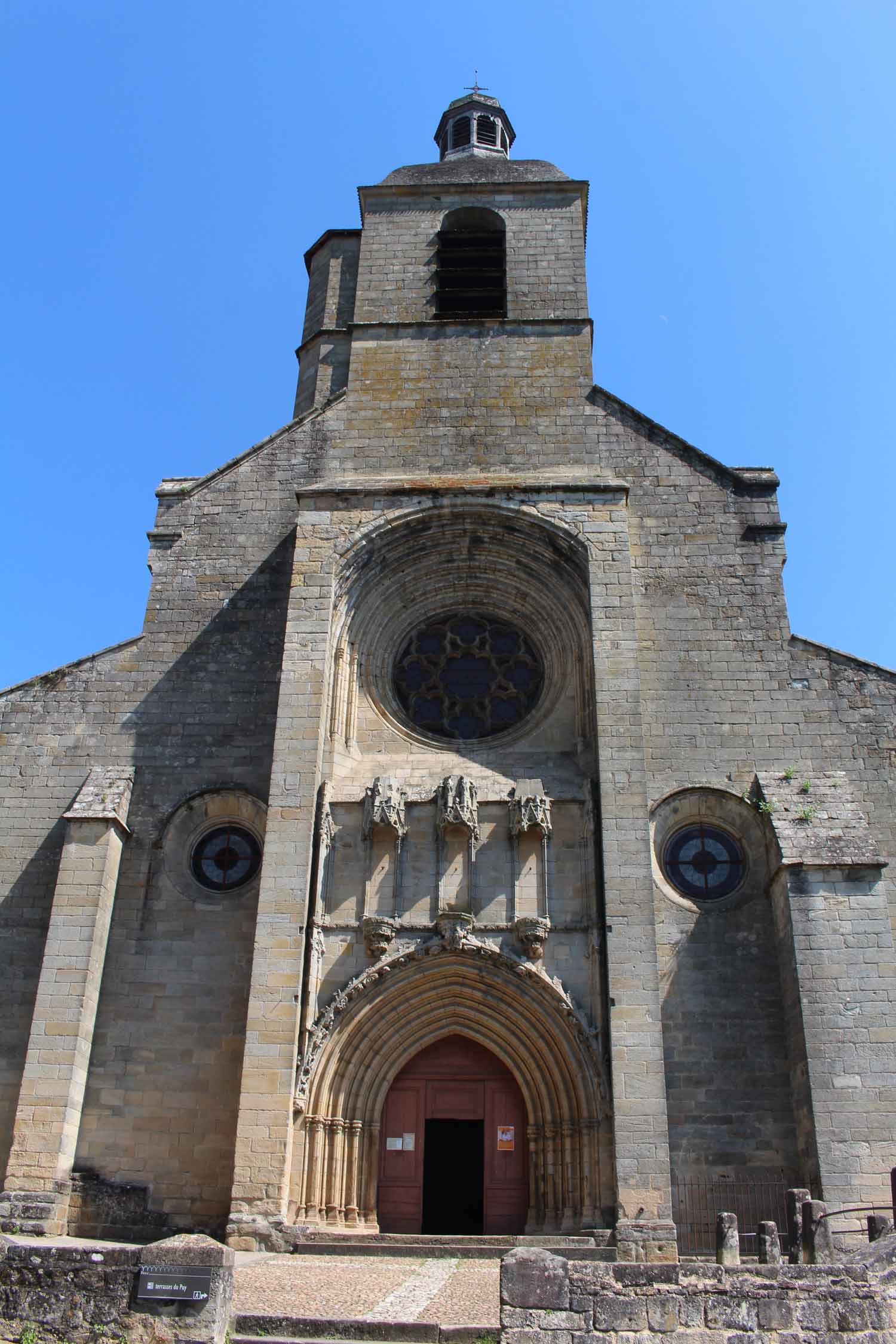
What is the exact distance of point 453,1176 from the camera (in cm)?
1141

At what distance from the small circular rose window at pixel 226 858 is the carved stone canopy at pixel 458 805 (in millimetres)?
2223

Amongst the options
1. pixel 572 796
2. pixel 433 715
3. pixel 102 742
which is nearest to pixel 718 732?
pixel 572 796

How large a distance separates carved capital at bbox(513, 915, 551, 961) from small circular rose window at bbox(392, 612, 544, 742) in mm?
2720

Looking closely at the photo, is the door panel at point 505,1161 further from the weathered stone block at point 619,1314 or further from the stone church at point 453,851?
the weathered stone block at point 619,1314

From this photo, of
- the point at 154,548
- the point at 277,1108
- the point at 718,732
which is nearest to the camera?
the point at 277,1108

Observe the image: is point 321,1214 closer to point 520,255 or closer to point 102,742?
point 102,742

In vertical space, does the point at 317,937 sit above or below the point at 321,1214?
above

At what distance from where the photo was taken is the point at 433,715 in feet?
43.7

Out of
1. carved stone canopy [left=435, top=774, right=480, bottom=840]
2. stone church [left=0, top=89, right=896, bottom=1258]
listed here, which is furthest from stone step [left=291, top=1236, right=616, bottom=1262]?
carved stone canopy [left=435, top=774, right=480, bottom=840]

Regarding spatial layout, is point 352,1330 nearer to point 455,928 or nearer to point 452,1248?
point 452,1248

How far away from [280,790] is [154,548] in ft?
14.0

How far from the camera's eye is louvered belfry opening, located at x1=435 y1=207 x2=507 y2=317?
16250 mm

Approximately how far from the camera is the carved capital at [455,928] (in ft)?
36.0

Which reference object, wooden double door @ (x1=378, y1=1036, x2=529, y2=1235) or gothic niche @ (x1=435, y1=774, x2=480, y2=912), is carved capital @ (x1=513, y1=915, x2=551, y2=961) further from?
wooden double door @ (x1=378, y1=1036, x2=529, y2=1235)
